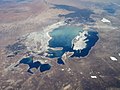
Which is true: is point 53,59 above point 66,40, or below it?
below

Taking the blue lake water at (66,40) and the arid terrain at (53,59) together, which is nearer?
the arid terrain at (53,59)

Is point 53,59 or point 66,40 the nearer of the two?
point 53,59

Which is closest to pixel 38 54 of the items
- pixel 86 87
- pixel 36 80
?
pixel 36 80

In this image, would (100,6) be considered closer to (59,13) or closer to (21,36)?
(59,13)

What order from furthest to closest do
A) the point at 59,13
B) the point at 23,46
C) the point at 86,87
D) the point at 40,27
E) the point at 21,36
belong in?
the point at 59,13, the point at 40,27, the point at 21,36, the point at 23,46, the point at 86,87

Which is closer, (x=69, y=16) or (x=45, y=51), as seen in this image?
(x=45, y=51)

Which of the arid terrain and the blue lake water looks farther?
the blue lake water

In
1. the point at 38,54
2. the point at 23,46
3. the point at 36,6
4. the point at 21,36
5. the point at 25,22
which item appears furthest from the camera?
the point at 36,6
